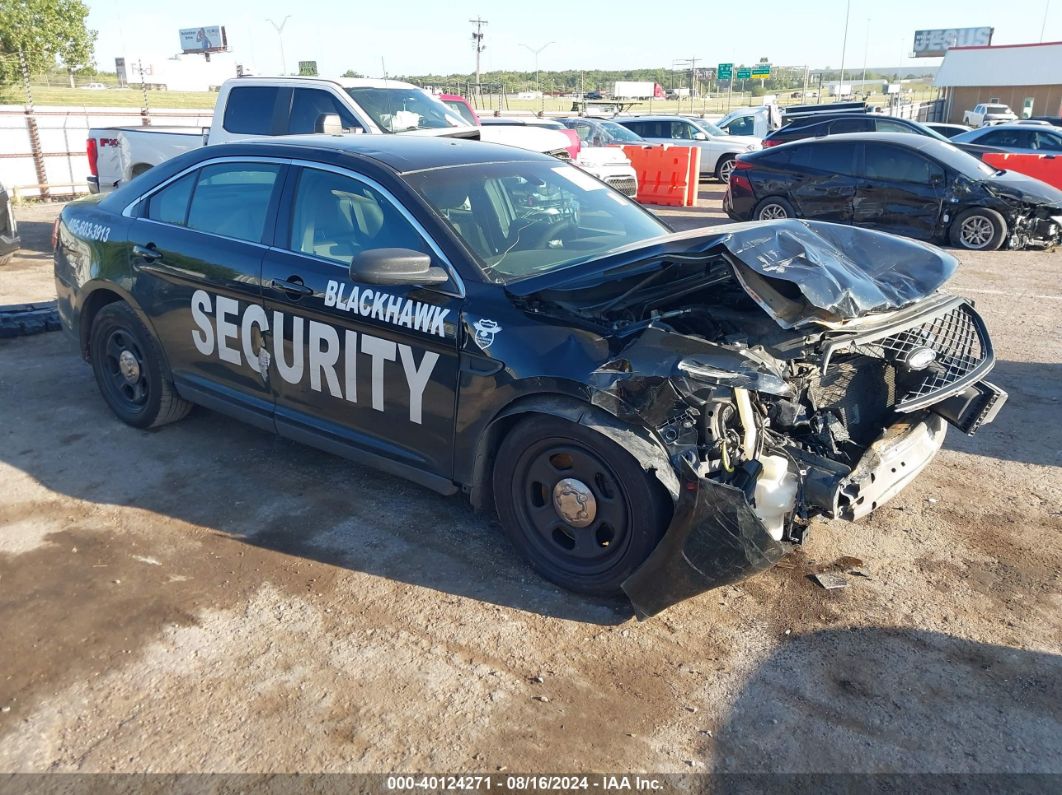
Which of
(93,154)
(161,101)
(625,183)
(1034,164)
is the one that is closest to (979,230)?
(1034,164)

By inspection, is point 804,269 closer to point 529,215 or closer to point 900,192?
point 529,215

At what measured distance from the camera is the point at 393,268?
142 inches

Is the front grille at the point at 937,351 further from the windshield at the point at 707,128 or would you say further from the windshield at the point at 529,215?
the windshield at the point at 707,128

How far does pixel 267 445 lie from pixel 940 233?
10.3 m

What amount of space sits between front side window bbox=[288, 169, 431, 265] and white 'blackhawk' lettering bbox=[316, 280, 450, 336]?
0.19 meters

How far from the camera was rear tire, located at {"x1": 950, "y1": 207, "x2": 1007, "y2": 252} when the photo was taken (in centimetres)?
1168

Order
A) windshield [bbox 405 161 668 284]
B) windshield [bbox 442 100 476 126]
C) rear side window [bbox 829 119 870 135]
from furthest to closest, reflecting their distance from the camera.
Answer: rear side window [bbox 829 119 870 135] < windshield [bbox 442 100 476 126] < windshield [bbox 405 161 668 284]

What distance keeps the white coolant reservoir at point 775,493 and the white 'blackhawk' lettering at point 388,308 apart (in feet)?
4.86

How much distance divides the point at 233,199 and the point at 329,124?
177 inches

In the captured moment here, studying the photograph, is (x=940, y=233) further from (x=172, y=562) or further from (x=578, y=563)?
(x=172, y=562)

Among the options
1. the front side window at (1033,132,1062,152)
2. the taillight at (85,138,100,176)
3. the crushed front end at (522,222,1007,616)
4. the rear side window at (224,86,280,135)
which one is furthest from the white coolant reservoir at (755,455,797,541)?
the front side window at (1033,132,1062,152)

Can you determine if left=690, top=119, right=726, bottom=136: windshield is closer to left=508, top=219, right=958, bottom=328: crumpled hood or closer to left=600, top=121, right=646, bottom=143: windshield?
left=600, top=121, right=646, bottom=143: windshield

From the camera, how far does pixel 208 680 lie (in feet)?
10.3

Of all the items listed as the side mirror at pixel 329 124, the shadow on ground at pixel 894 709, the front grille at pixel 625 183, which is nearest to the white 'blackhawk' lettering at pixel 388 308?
the shadow on ground at pixel 894 709
